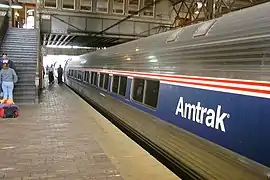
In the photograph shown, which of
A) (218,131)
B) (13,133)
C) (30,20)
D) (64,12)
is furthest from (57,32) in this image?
(218,131)

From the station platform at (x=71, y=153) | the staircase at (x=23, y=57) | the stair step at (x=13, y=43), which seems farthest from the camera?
the stair step at (x=13, y=43)

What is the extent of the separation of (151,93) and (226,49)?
2803mm

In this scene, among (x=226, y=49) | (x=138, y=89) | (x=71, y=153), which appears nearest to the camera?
(x=226, y=49)

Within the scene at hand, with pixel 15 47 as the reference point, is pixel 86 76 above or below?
below

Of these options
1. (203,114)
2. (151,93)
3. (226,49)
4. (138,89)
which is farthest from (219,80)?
(138,89)

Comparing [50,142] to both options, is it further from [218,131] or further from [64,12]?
[64,12]

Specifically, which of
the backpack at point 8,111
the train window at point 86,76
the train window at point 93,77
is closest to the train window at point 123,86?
the backpack at point 8,111

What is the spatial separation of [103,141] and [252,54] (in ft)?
11.7

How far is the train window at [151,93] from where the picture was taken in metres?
6.20

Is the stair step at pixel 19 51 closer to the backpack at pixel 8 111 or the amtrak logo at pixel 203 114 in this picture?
the backpack at pixel 8 111

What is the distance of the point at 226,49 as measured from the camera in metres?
3.87

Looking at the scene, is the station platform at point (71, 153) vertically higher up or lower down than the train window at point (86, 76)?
lower down

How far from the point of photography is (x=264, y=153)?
10.1 ft

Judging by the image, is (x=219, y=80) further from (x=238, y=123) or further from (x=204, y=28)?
(x=204, y=28)
